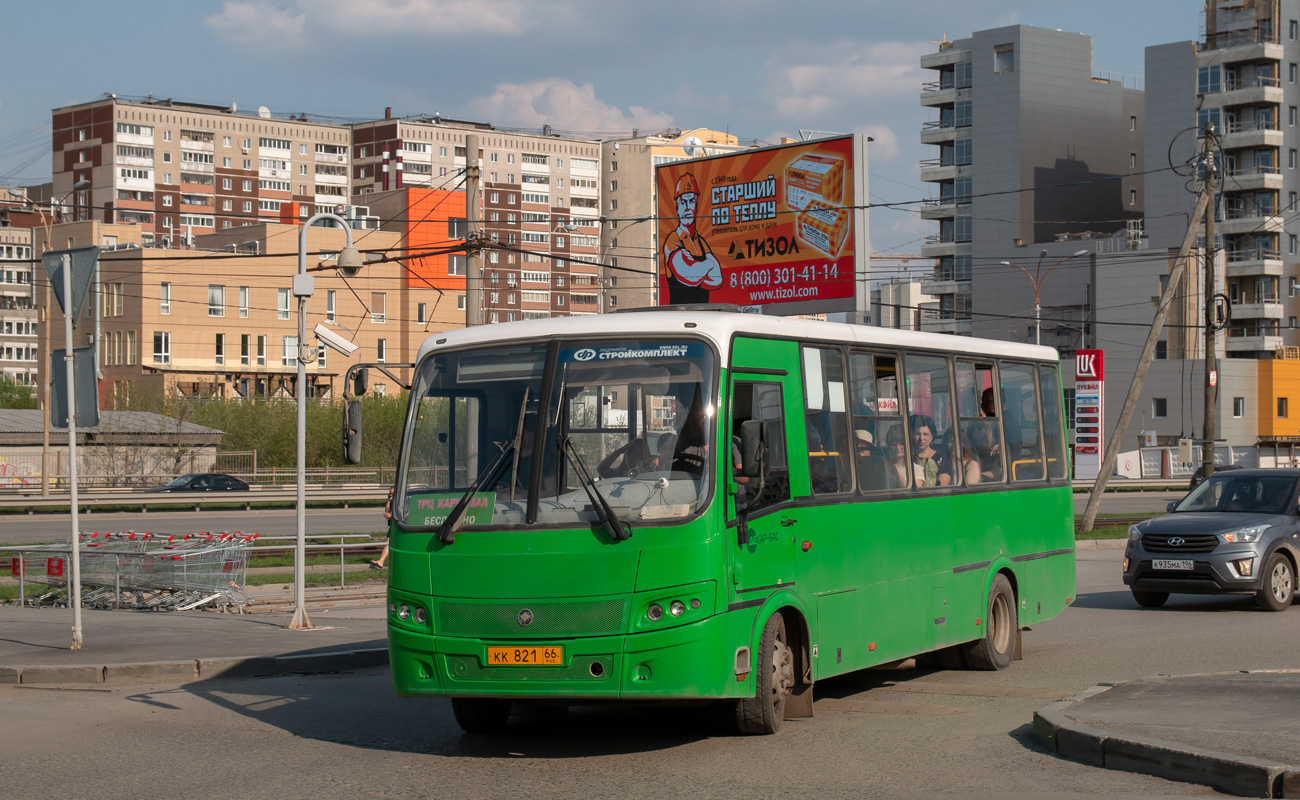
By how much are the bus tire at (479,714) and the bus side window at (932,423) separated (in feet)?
12.9

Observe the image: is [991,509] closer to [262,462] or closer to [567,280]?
[262,462]

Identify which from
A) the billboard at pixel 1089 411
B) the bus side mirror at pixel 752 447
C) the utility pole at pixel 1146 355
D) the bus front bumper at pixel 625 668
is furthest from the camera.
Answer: the billboard at pixel 1089 411

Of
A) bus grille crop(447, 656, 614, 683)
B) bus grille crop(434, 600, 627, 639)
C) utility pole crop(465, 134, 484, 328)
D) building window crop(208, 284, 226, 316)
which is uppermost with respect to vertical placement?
building window crop(208, 284, 226, 316)

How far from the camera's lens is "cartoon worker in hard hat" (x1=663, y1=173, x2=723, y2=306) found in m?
33.7

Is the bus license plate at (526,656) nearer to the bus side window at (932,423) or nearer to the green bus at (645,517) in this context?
the green bus at (645,517)

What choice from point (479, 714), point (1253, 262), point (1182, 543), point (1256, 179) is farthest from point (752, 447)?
point (1253, 262)

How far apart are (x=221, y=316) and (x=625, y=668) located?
86206 mm

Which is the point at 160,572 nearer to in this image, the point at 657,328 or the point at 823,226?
the point at 657,328

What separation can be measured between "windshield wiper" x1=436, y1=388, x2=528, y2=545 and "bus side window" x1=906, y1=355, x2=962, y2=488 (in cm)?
382

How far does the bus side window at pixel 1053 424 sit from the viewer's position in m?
14.2

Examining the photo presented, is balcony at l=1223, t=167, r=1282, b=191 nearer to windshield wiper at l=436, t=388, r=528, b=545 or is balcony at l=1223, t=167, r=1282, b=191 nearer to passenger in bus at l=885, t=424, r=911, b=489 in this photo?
passenger in bus at l=885, t=424, r=911, b=489

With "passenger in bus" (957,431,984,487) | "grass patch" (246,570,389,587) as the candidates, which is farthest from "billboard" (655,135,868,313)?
"passenger in bus" (957,431,984,487)

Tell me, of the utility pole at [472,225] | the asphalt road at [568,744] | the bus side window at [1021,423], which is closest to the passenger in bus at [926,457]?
the bus side window at [1021,423]

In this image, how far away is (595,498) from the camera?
28.6 ft
